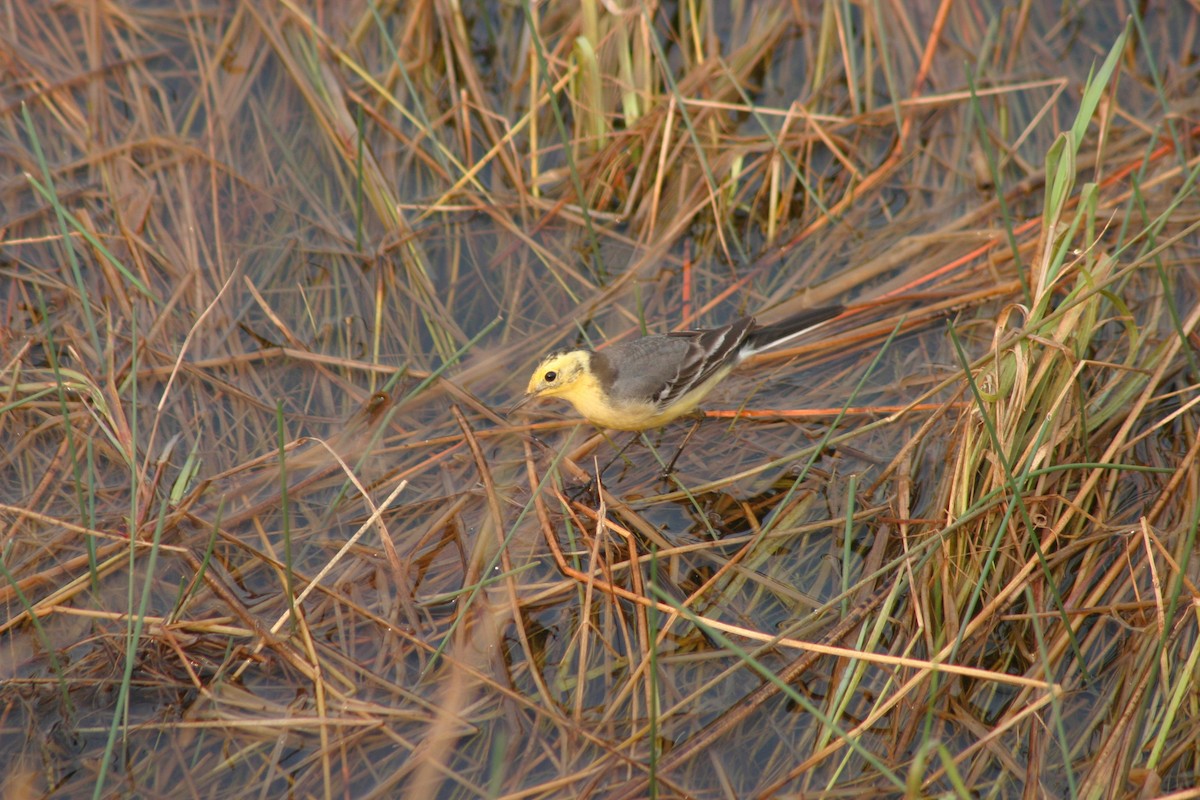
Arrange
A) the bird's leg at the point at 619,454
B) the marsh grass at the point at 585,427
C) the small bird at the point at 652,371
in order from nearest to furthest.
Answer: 1. the marsh grass at the point at 585,427
2. the small bird at the point at 652,371
3. the bird's leg at the point at 619,454

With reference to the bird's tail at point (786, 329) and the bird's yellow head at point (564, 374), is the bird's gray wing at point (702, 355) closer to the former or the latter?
the bird's tail at point (786, 329)

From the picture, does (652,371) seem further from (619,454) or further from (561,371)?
(619,454)

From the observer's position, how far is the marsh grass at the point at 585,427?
4.89 meters

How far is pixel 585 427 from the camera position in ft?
22.5

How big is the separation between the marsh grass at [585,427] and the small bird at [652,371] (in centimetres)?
36

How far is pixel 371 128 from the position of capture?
8.04 metres

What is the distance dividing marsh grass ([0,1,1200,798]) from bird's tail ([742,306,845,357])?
13.5 inches

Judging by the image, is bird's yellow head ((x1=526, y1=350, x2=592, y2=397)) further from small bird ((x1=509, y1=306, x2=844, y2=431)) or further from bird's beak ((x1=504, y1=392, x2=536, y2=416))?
bird's beak ((x1=504, y1=392, x2=536, y2=416))

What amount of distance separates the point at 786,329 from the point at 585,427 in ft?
4.67

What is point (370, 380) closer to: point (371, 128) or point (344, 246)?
point (344, 246)

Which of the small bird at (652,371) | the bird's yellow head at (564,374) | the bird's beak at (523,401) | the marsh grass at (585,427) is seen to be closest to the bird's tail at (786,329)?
the small bird at (652,371)

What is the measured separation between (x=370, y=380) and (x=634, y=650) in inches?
102

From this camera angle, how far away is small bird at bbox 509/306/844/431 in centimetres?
618

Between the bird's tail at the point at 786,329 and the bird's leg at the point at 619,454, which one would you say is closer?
the bird's leg at the point at 619,454
